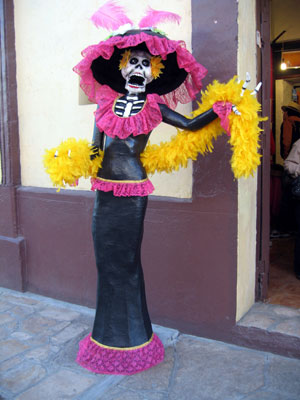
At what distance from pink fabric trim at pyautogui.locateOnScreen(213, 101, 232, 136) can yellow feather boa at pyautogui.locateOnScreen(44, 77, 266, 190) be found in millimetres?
27

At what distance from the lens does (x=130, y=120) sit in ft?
8.66

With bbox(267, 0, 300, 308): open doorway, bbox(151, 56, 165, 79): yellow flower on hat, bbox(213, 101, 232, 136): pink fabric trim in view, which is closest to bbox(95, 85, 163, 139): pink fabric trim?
bbox(151, 56, 165, 79): yellow flower on hat

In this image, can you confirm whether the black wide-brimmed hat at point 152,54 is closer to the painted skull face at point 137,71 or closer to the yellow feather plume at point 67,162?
the painted skull face at point 137,71

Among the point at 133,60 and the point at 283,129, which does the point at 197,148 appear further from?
the point at 283,129

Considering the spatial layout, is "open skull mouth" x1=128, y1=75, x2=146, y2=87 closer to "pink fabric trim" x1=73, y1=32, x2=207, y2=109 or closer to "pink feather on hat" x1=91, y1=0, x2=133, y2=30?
"pink fabric trim" x1=73, y1=32, x2=207, y2=109

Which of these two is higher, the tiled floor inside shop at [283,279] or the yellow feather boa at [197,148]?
the yellow feather boa at [197,148]

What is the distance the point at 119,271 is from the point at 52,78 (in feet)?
7.83

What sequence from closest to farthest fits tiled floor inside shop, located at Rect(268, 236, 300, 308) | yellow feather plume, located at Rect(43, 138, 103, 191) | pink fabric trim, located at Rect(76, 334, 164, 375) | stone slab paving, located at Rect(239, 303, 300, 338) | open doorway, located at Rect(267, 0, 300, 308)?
yellow feather plume, located at Rect(43, 138, 103, 191) → pink fabric trim, located at Rect(76, 334, 164, 375) → stone slab paving, located at Rect(239, 303, 300, 338) → tiled floor inside shop, located at Rect(268, 236, 300, 308) → open doorway, located at Rect(267, 0, 300, 308)

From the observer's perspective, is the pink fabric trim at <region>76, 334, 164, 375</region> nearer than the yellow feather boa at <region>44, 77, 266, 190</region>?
No

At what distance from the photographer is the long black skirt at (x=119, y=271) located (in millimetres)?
2760

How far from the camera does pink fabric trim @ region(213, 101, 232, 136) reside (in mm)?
2373

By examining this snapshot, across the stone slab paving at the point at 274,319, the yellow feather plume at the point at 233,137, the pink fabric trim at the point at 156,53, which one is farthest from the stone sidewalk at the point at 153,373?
the pink fabric trim at the point at 156,53

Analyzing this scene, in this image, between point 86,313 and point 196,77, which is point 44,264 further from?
point 196,77

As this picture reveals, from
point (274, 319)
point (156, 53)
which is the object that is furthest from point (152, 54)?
point (274, 319)
